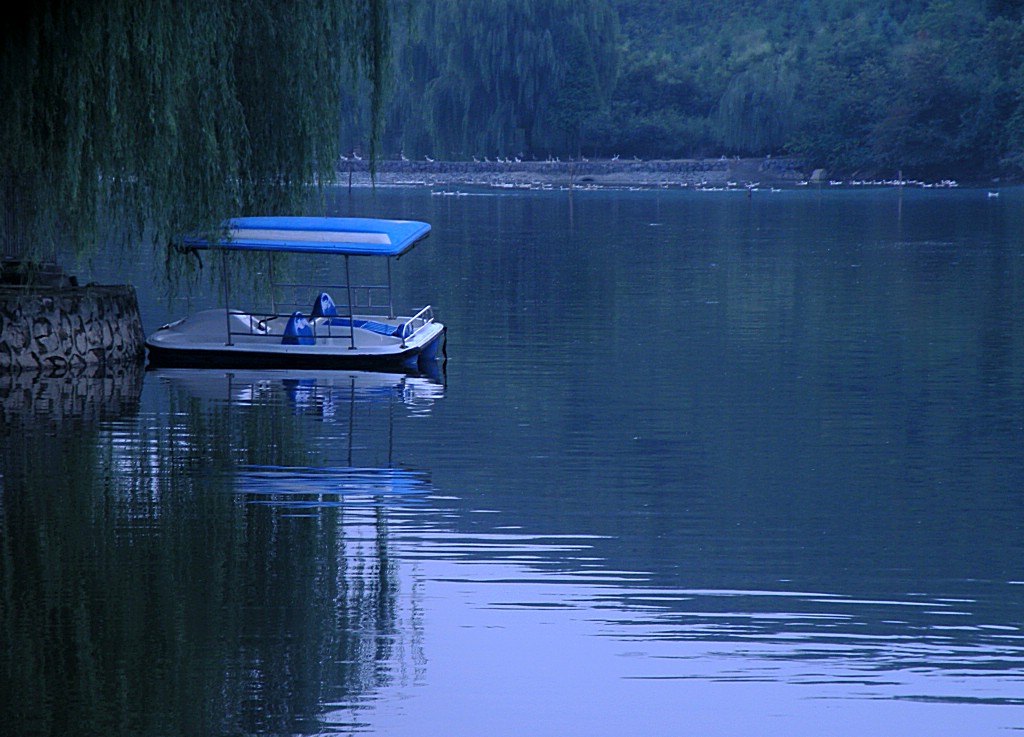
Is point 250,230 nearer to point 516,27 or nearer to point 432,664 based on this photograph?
point 432,664

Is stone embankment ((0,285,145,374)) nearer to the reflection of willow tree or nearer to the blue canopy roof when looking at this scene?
the blue canopy roof

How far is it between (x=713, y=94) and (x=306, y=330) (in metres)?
112

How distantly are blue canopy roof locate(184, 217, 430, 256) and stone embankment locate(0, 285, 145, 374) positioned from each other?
1578 mm

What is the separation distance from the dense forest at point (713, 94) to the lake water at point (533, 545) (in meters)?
87.7

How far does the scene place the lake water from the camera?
362 inches

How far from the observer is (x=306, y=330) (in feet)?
79.5

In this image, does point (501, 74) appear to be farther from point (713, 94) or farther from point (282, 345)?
point (282, 345)

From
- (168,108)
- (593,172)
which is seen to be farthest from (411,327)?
(593,172)

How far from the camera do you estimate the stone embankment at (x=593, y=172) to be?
12206cm

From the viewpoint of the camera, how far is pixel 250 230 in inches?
904

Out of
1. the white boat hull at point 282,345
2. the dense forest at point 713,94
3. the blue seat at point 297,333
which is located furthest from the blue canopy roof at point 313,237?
the dense forest at point 713,94

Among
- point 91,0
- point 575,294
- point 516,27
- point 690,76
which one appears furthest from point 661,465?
point 690,76

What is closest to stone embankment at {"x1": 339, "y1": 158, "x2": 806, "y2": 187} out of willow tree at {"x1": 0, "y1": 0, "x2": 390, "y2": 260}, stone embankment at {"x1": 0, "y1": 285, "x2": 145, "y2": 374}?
stone embankment at {"x1": 0, "y1": 285, "x2": 145, "y2": 374}

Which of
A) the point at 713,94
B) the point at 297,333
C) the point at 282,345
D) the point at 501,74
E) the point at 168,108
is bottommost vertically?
the point at 282,345
